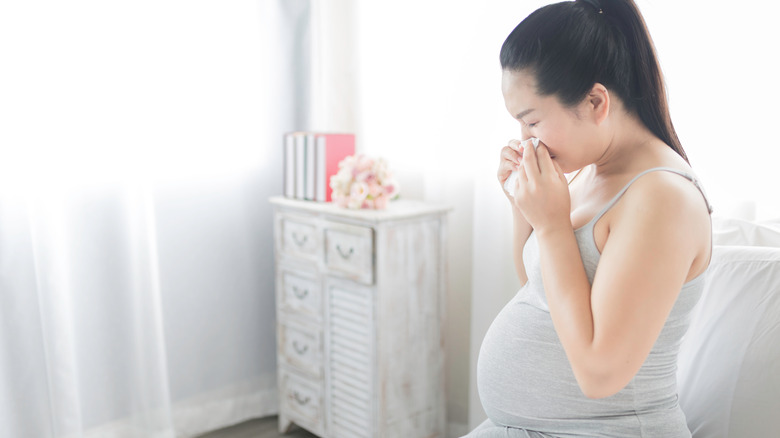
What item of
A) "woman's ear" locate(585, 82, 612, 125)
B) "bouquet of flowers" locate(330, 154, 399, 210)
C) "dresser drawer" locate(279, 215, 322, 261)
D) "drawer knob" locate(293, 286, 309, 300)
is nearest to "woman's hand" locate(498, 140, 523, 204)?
"woman's ear" locate(585, 82, 612, 125)

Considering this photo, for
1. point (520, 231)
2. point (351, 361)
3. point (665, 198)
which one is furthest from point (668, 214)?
point (351, 361)

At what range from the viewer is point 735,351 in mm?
1080

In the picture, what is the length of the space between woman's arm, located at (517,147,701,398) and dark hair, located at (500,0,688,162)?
163 mm

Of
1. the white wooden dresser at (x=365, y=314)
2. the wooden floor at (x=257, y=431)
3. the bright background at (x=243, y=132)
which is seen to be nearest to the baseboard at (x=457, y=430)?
the bright background at (x=243, y=132)

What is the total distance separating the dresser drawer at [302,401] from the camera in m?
2.10

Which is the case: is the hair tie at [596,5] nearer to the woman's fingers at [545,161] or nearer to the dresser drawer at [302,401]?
the woman's fingers at [545,161]

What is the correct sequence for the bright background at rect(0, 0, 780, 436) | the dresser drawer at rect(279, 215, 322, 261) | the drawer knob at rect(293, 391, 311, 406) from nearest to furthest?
the bright background at rect(0, 0, 780, 436) < the dresser drawer at rect(279, 215, 322, 261) < the drawer knob at rect(293, 391, 311, 406)

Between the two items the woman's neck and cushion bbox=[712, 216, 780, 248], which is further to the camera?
cushion bbox=[712, 216, 780, 248]

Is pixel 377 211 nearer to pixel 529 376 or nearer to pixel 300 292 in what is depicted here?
pixel 300 292

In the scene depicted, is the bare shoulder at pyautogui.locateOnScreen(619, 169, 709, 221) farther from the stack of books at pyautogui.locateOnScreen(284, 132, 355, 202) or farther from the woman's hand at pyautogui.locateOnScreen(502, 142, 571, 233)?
the stack of books at pyautogui.locateOnScreen(284, 132, 355, 202)

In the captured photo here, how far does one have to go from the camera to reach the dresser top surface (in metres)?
1.83

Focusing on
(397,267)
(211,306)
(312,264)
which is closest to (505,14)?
(397,267)

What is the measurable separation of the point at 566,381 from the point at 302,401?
1336 millimetres

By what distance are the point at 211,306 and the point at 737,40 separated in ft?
6.04
